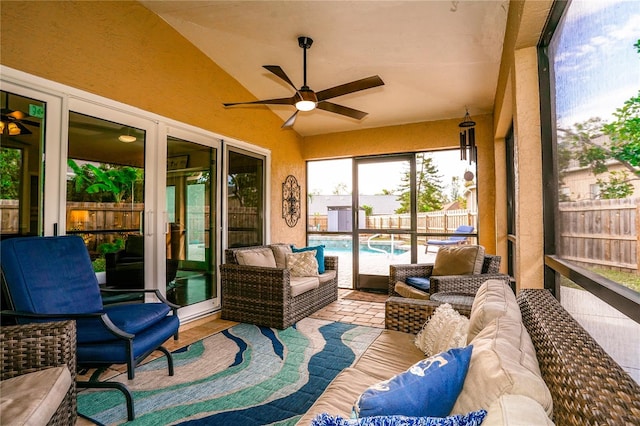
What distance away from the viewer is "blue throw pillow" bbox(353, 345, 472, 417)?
2.82 feet

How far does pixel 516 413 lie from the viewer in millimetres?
714

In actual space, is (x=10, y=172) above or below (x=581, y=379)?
above

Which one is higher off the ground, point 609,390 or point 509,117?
point 509,117

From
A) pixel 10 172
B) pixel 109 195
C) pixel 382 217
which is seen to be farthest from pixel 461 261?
pixel 10 172

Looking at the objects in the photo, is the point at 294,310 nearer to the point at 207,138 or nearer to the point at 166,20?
the point at 207,138

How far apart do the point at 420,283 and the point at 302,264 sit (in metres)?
1.50

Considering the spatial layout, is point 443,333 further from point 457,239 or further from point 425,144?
point 425,144

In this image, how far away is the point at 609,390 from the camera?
2.45 feet

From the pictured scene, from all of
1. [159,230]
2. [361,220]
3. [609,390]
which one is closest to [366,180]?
[361,220]

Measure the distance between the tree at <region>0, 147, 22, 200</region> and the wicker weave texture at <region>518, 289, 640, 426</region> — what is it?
3.29 meters

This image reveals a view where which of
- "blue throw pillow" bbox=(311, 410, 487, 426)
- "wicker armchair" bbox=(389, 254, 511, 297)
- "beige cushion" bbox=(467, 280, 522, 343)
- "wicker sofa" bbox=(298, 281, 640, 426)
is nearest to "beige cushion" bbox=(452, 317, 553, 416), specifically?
"wicker sofa" bbox=(298, 281, 640, 426)

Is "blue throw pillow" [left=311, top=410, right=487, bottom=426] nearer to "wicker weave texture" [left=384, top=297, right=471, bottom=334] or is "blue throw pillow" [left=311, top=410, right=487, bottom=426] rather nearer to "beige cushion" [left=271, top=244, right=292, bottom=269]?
"wicker weave texture" [left=384, top=297, right=471, bottom=334]

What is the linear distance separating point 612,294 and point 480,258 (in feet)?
8.64

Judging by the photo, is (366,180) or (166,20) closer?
(166,20)
